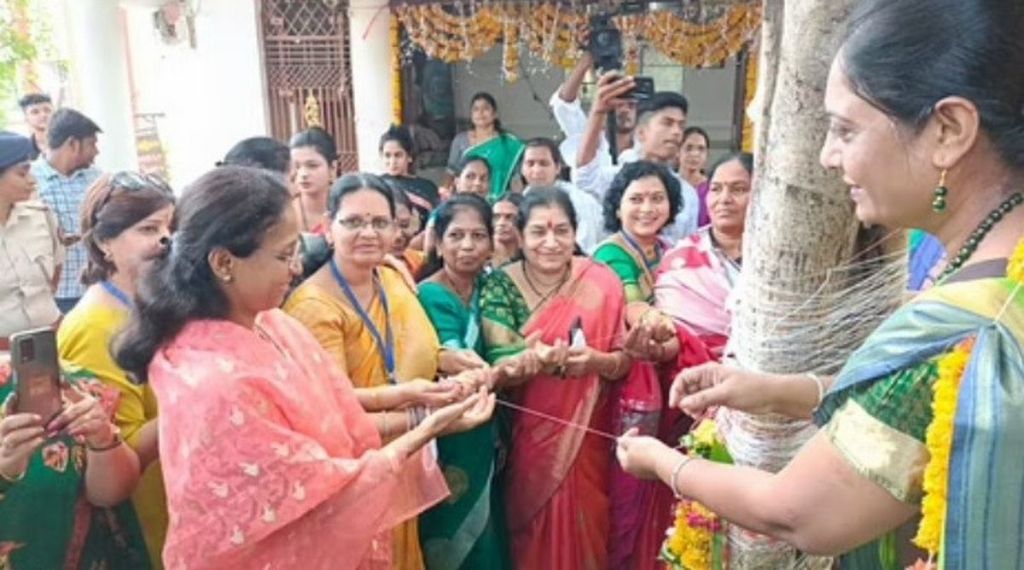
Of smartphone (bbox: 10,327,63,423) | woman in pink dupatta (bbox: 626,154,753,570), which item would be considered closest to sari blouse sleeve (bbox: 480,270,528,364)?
woman in pink dupatta (bbox: 626,154,753,570)

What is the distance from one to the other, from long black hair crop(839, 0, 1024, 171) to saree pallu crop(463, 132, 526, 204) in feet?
18.5

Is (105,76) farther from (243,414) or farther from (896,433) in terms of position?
(896,433)

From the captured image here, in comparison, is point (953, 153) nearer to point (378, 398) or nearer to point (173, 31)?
point (378, 398)

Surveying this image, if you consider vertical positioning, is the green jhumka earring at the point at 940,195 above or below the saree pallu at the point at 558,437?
above

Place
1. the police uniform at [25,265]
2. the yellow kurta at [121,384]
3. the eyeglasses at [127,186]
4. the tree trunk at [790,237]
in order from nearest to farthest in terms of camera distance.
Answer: the tree trunk at [790,237] → the yellow kurta at [121,384] → the eyeglasses at [127,186] → the police uniform at [25,265]

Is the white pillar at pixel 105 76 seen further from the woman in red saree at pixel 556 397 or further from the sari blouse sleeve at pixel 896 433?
the sari blouse sleeve at pixel 896 433

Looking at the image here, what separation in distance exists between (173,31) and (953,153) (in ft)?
27.5

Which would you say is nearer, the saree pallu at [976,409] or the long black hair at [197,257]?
the saree pallu at [976,409]

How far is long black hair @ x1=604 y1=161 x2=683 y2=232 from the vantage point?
3.57 m

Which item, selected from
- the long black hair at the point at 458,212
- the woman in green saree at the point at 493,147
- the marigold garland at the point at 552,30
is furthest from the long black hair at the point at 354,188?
the marigold garland at the point at 552,30

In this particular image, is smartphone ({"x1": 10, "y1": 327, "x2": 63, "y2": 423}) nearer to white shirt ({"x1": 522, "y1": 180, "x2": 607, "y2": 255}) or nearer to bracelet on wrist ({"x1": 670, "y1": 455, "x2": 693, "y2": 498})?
bracelet on wrist ({"x1": 670, "y1": 455, "x2": 693, "y2": 498})

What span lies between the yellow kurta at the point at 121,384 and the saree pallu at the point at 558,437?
3.75 ft

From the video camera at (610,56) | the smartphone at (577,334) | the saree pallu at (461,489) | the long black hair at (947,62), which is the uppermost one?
the video camera at (610,56)

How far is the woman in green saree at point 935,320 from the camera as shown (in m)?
1.04
